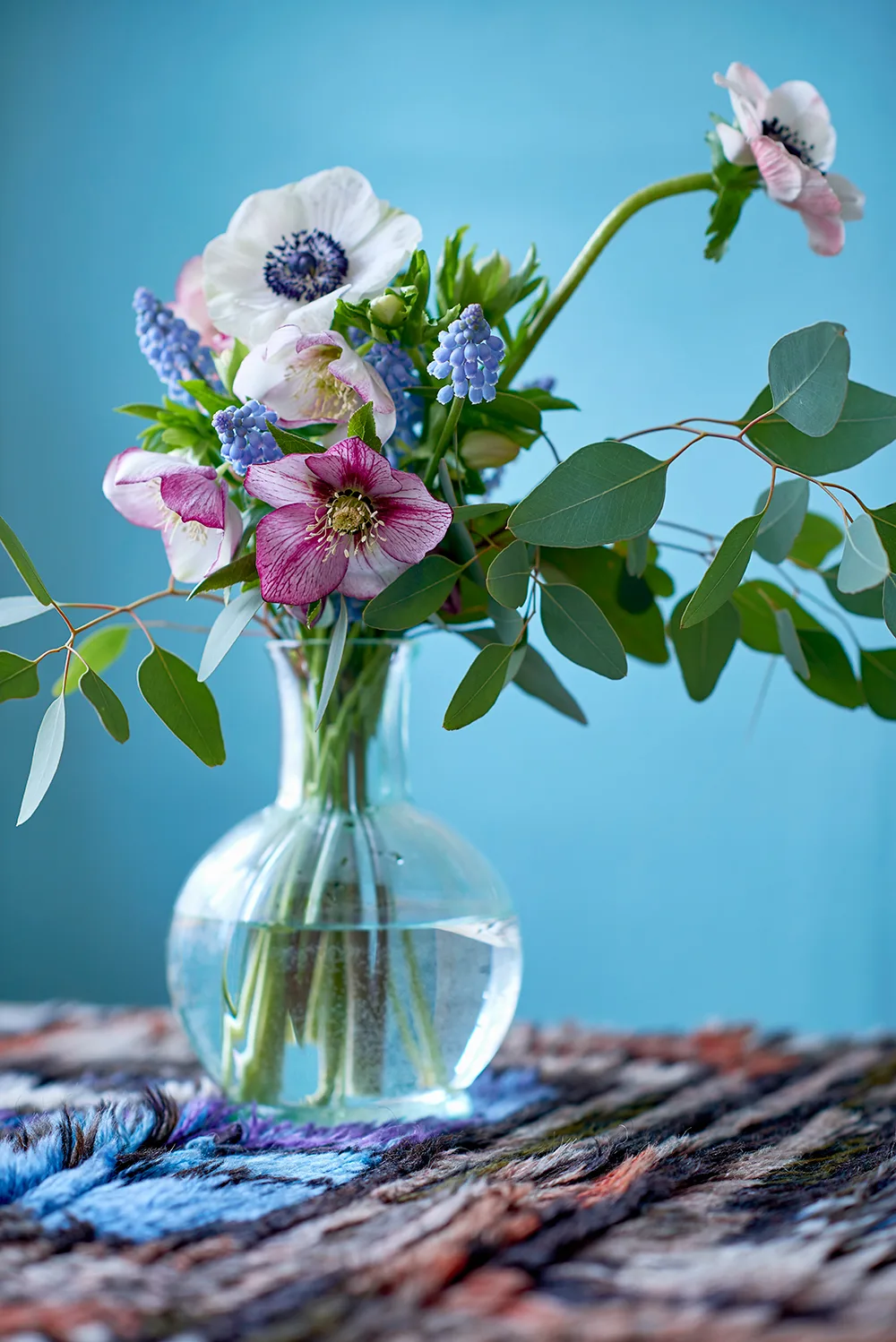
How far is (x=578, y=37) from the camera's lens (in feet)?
6.59

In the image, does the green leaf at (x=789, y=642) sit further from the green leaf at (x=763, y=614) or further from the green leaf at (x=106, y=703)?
the green leaf at (x=106, y=703)

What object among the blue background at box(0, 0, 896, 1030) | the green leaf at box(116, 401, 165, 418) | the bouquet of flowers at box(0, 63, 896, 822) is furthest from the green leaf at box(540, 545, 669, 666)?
the blue background at box(0, 0, 896, 1030)

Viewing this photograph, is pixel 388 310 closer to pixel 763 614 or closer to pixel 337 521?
pixel 337 521

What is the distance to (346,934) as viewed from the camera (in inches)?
22.4

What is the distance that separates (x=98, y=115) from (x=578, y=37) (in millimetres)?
855

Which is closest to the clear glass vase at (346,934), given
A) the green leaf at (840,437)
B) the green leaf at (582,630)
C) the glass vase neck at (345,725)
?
the glass vase neck at (345,725)

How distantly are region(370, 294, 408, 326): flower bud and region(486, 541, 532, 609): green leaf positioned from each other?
0.39 ft

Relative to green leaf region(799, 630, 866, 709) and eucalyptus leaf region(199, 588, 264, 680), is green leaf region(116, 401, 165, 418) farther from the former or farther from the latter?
green leaf region(799, 630, 866, 709)

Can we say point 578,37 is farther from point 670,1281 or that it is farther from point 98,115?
point 670,1281

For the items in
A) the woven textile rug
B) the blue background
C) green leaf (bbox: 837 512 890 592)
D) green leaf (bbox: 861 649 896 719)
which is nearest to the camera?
the woven textile rug

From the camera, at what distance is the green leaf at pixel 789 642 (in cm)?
61

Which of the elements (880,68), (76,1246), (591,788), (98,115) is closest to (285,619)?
(76,1246)

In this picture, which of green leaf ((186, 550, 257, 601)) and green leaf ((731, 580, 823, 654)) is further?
green leaf ((731, 580, 823, 654))

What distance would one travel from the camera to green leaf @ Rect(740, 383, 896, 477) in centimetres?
49
